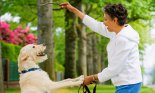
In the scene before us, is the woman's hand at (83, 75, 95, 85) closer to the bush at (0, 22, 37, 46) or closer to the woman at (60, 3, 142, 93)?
the woman at (60, 3, 142, 93)

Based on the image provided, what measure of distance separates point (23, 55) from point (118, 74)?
7.32ft

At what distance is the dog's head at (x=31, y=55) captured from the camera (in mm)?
7918

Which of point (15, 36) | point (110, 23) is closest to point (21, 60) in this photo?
point (110, 23)

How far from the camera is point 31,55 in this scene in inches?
316

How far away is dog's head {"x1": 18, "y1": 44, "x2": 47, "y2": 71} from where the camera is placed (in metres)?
7.92

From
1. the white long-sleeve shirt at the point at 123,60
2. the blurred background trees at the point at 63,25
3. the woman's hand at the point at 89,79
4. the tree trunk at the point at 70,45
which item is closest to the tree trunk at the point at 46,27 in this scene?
the blurred background trees at the point at 63,25

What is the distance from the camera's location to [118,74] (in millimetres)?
6141

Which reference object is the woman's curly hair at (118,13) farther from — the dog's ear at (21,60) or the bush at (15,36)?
the bush at (15,36)

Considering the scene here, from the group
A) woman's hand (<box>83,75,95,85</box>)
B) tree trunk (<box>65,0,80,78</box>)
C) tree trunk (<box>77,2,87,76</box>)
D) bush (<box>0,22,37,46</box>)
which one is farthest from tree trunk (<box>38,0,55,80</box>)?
bush (<box>0,22,37,46</box>)

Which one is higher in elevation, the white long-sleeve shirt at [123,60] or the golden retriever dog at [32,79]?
the white long-sleeve shirt at [123,60]

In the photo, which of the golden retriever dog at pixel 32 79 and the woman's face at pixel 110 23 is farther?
the golden retriever dog at pixel 32 79

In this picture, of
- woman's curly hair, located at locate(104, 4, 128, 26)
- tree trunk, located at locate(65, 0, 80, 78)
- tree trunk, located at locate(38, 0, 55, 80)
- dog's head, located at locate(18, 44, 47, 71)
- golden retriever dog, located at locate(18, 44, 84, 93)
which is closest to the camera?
woman's curly hair, located at locate(104, 4, 128, 26)

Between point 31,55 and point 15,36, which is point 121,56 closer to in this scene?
point 31,55

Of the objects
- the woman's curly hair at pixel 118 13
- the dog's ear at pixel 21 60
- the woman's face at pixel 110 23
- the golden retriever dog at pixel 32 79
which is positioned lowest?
the golden retriever dog at pixel 32 79
